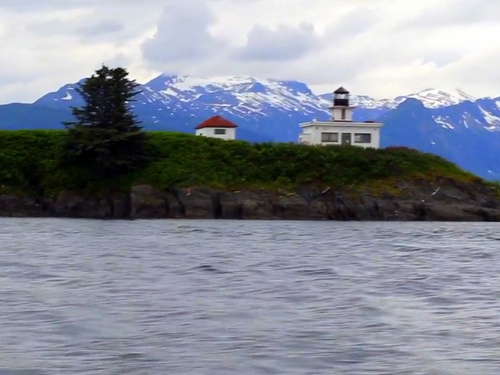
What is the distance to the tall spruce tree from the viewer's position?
3524 inches

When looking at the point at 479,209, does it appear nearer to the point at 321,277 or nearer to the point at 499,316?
the point at 321,277

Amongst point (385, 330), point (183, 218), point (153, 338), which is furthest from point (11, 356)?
point (183, 218)

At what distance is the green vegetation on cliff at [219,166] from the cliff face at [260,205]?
1.37m

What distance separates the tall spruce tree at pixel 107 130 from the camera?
8950cm

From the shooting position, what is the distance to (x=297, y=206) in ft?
287

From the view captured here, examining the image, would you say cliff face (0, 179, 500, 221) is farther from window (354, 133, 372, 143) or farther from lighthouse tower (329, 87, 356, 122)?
lighthouse tower (329, 87, 356, 122)

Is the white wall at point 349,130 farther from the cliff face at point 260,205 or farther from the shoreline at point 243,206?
the shoreline at point 243,206

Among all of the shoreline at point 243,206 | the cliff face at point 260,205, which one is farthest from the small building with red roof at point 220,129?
the shoreline at point 243,206

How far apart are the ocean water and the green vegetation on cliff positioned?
155 ft

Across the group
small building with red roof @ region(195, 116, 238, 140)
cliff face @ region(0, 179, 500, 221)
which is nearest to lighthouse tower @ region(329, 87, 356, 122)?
small building with red roof @ region(195, 116, 238, 140)

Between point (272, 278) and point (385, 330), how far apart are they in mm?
9459

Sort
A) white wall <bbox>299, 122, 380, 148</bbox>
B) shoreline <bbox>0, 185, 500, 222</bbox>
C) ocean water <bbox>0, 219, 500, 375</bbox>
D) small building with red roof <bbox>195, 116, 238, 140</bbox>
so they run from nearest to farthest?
ocean water <bbox>0, 219, 500, 375</bbox>, shoreline <bbox>0, 185, 500, 222</bbox>, white wall <bbox>299, 122, 380, 148</bbox>, small building with red roof <bbox>195, 116, 238, 140</bbox>

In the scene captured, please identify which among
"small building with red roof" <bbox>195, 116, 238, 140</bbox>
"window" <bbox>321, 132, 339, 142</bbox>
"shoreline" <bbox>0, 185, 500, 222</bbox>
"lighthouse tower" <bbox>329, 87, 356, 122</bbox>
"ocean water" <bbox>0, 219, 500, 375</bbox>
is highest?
"lighthouse tower" <bbox>329, 87, 356, 122</bbox>

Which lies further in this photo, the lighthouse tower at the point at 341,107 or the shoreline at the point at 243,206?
the lighthouse tower at the point at 341,107
